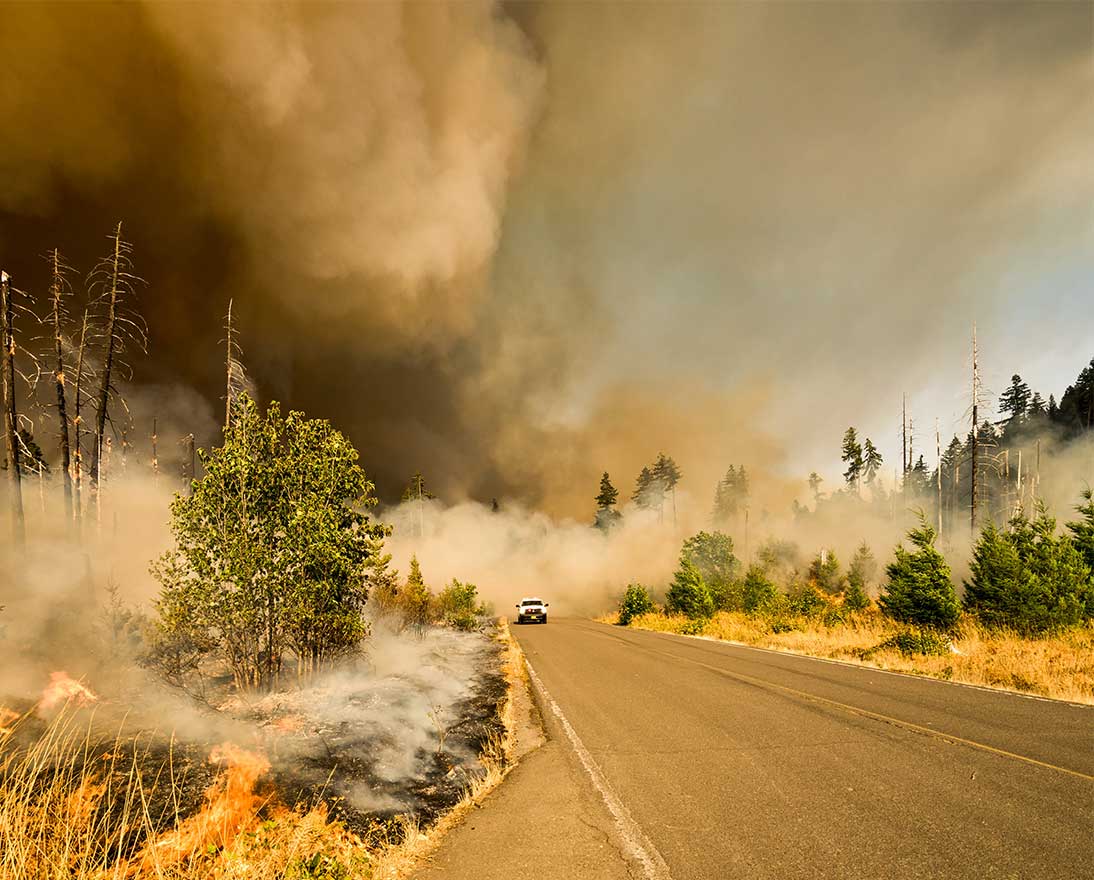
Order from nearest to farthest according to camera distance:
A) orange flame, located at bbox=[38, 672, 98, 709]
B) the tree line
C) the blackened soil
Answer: the blackened soil
orange flame, located at bbox=[38, 672, 98, 709]
the tree line

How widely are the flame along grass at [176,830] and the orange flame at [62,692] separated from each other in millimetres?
2182

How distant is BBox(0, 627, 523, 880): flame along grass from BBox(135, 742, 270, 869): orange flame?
15mm

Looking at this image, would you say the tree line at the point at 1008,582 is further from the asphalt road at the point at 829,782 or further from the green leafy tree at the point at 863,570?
the green leafy tree at the point at 863,570

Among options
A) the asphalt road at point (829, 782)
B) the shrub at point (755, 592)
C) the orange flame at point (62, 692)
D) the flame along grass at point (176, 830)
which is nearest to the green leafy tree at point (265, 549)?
the orange flame at point (62, 692)

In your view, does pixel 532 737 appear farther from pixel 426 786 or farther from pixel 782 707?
pixel 782 707

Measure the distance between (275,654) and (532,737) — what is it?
6455mm

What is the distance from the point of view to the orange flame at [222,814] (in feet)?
15.1

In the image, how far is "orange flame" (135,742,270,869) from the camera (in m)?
4.61

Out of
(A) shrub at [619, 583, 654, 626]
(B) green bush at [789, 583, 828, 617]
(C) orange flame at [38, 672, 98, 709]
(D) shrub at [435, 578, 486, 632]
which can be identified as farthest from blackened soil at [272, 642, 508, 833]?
(A) shrub at [619, 583, 654, 626]

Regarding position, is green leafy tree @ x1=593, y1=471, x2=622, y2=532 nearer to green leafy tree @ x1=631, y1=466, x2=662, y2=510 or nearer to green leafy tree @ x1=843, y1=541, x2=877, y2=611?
green leafy tree @ x1=631, y1=466, x2=662, y2=510

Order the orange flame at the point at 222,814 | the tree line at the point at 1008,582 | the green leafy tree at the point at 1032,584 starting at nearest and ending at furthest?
the orange flame at the point at 222,814 → the green leafy tree at the point at 1032,584 → the tree line at the point at 1008,582

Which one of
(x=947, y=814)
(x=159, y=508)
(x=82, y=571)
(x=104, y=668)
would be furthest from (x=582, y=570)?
(x=947, y=814)

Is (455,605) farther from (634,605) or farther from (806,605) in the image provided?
(806,605)

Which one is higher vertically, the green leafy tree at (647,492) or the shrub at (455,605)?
the green leafy tree at (647,492)
